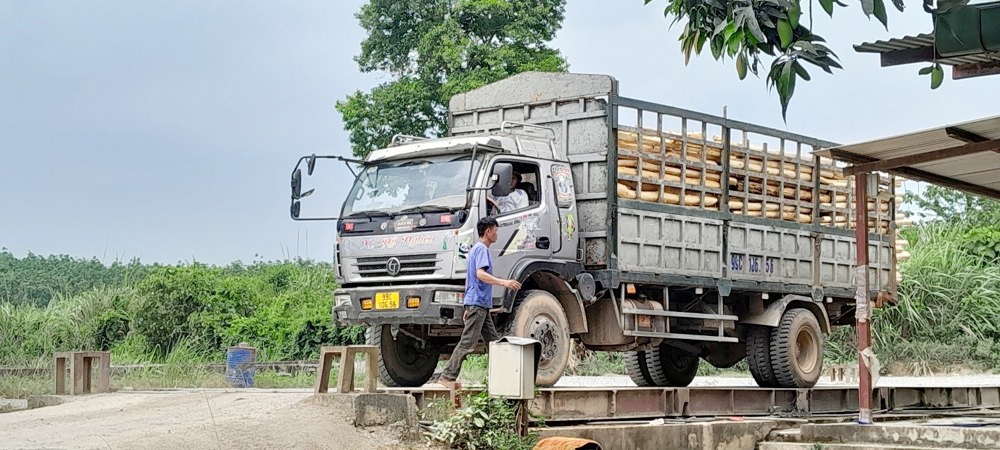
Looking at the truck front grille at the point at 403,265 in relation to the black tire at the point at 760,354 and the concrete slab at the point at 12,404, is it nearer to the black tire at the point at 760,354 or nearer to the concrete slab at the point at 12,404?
the concrete slab at the point at 12,404

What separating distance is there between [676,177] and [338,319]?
412cm

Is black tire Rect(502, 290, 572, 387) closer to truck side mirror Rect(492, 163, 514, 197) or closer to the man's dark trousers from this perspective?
the man's dark trousers

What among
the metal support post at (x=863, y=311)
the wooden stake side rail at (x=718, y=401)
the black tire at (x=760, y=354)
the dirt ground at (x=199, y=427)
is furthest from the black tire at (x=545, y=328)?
the black tire at (x=760, y=354)

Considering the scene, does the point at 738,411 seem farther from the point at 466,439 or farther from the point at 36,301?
the point at 36,301

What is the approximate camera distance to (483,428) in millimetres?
9648

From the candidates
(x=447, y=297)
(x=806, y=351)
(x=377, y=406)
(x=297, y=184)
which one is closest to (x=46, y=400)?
(x=297, y=184)

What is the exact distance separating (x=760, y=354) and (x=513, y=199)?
465 cm

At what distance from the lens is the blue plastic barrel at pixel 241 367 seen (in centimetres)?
1603

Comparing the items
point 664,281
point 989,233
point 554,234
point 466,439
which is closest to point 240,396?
point 466,439

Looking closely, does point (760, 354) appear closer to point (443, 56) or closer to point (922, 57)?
point (922, 57)

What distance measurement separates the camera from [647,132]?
13148 mm

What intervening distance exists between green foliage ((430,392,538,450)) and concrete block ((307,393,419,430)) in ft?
1.04

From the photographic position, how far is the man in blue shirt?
10.7 metres

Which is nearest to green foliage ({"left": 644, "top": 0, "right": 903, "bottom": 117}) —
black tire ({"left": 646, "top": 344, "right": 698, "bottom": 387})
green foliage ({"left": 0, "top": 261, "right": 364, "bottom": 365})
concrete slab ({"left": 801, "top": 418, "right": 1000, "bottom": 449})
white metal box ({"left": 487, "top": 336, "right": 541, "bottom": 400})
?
white metal box ({"left": 487, "top": 336, "right": 541, "bottom": 400})
